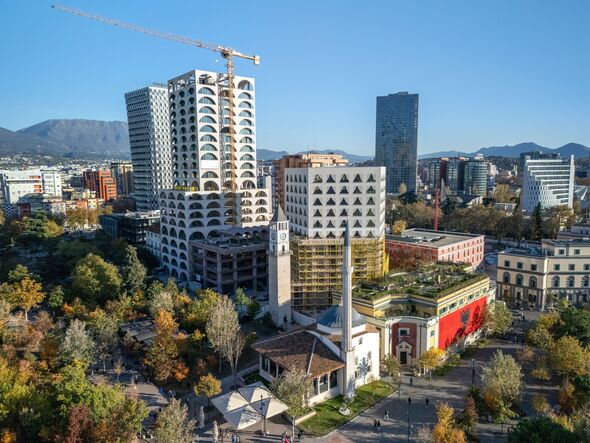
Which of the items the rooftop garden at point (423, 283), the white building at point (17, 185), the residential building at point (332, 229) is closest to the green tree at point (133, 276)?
the residential building at point (332, 229)

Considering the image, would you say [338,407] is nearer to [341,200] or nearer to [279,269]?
[279,269]

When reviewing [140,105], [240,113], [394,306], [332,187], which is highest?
[140,105]

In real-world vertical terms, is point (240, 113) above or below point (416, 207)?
above

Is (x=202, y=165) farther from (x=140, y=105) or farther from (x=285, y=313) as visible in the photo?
(x=140, y=105)

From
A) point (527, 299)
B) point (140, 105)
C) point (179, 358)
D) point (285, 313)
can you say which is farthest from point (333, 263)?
point (140, 105)

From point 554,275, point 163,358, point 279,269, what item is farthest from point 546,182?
point 163,358

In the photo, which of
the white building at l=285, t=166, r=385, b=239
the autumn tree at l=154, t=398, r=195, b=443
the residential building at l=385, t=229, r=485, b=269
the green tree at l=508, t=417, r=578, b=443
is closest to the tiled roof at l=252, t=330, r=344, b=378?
the autumn tree at l=154, t=398, r=195, b=443
